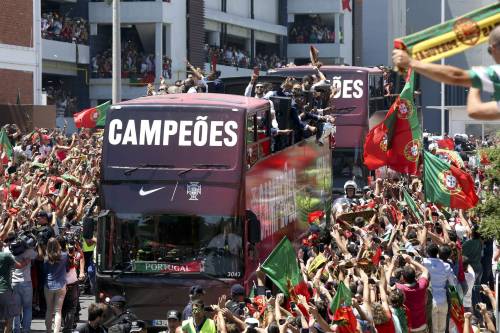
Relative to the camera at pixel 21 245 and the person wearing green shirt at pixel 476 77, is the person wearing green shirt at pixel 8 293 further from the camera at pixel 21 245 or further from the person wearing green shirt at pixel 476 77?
the person wearing green shirt at pixel 476 77

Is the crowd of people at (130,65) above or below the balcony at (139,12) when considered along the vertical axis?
below

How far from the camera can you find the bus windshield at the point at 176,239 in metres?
16.2

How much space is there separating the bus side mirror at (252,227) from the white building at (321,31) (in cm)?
5654

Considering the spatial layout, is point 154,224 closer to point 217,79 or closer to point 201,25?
point 217,79

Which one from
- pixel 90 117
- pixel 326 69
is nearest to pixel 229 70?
pixel 90 117

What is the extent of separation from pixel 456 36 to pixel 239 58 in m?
58.4

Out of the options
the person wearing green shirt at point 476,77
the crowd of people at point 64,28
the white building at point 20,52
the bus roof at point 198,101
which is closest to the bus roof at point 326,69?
the bus roof at point 198,101

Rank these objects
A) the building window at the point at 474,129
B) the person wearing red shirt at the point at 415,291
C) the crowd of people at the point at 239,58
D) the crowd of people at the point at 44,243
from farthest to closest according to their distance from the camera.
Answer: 1. the crowd of people at the point at 239,58
2. the building window at the point at 474,129
3. the crowd of people at the point at 44,243
4. the person wearing red shirt at the point at 415,291

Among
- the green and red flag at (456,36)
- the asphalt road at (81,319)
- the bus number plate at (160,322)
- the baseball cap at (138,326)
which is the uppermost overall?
the green and red flag at (456,36)

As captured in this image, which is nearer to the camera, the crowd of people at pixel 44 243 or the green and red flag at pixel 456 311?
the green and red flag at pixel 456 311

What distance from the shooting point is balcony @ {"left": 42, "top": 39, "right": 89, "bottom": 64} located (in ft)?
168

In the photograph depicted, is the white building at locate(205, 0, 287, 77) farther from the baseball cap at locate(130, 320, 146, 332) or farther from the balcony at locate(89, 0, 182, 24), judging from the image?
the baseball cap at locate(130, 320, 146, 332)

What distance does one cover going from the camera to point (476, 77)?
5.88 metres

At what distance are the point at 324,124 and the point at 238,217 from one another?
8.49 metres
